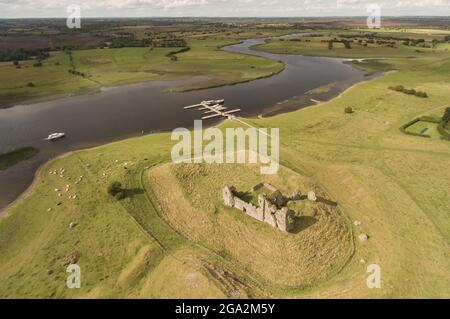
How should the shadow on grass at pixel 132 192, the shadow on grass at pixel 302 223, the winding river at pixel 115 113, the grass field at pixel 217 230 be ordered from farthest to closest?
1. the winding river at pixel 115 113
2. the shadow on grass at pixel 132 192
3. the shadow on grass at pixel 302 223
4. the grass field at pixel 217 230

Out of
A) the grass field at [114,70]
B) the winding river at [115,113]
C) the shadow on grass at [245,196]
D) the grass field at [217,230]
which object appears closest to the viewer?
the grass field at [217,230]

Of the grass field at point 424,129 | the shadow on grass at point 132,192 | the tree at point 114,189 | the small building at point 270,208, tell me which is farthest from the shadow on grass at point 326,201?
the grass field at point 424,129

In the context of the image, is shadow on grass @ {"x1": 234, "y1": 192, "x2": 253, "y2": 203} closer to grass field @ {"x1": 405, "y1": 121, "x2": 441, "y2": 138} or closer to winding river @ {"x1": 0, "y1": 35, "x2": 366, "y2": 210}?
winding river @ {"x1": 0, "y1": 35, "x2": 366, "y2": 210}

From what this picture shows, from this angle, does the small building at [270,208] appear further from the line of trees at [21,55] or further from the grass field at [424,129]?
the line of trees at [21,55]

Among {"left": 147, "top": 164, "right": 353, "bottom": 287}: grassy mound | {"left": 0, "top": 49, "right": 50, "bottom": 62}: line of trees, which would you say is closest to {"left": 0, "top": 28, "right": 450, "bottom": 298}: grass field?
{"left": 147, "top": 164, "right": 353, "bottom": 287}: grassy mound

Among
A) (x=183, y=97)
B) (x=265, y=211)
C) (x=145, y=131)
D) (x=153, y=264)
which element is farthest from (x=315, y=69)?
(x=153, y=264)

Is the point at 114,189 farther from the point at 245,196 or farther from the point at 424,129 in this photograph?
the point at 424,129

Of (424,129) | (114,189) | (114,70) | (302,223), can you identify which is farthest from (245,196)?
(114,70)

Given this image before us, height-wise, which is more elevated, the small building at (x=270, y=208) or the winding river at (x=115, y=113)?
the winding river at (x=115, y=113)
